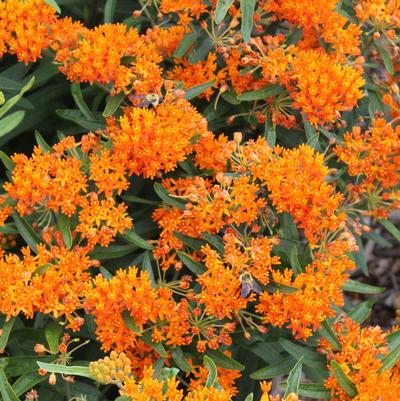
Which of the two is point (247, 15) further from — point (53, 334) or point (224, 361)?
point (53, 334)

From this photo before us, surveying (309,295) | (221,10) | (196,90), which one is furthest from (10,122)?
(309,295)

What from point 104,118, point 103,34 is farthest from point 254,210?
point 103,34

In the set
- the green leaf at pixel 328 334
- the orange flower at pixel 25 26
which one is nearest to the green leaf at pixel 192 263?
the green leaf at pixel 328 334

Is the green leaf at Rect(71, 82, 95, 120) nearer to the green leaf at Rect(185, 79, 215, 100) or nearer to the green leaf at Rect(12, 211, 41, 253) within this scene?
the green leaf at Rect(185, 79, 215, 100)

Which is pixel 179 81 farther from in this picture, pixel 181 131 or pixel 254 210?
pixel 254 210

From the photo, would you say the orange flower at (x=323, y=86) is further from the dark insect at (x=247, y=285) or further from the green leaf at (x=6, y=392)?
the green leaf at (x=6, y=392)

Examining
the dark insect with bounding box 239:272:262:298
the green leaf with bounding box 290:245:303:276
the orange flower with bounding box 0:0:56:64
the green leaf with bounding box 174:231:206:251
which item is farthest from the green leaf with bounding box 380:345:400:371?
the orange flower with bounding box 0:0:56:64
